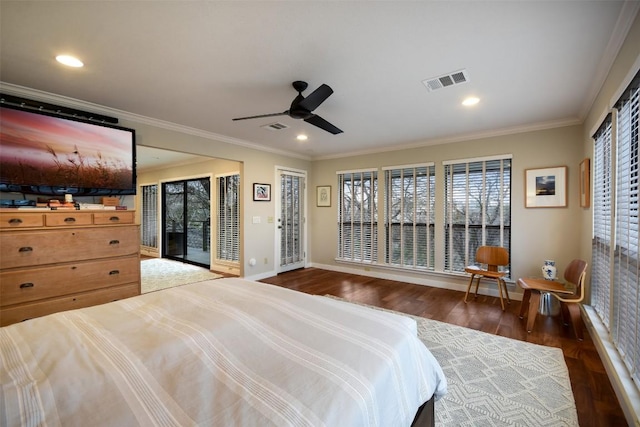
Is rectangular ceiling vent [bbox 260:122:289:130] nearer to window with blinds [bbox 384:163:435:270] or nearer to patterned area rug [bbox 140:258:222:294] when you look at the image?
window with blinds [bbox 384:163:435:270]

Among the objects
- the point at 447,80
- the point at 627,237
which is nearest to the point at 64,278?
the point at 447,80

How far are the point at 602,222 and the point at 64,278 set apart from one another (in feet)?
17.4

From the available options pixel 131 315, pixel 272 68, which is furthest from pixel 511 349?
pixel 272 68

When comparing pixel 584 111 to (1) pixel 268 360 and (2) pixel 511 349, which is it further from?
(1) pixel 268 360

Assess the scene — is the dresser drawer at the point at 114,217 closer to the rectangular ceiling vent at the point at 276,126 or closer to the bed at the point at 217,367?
the bed at the point at 217,367

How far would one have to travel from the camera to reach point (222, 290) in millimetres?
1886

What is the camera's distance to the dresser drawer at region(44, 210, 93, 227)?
258 cm

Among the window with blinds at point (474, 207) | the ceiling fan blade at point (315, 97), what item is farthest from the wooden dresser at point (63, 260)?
the window with blinds at point (474, 207)

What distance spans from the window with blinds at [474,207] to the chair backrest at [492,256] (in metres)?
0.25

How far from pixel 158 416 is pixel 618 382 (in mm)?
2729

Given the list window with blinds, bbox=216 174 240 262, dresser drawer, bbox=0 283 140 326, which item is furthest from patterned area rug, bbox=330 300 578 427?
window with blinds, bbox=216 174 240 262

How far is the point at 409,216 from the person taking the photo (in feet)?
16.2

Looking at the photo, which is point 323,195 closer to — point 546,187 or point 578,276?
point 546,187

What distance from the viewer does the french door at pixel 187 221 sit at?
21.0 feet
